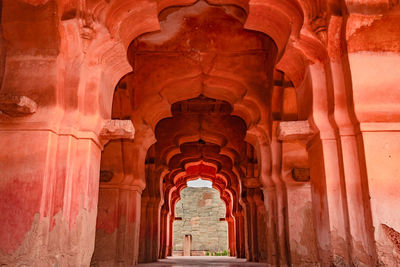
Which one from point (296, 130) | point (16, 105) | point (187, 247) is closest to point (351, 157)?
point (296, 130)

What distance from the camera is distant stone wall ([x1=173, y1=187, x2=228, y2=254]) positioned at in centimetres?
2719

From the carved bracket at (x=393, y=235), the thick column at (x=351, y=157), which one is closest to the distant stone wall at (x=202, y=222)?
the thick column at (x=351, y=157)

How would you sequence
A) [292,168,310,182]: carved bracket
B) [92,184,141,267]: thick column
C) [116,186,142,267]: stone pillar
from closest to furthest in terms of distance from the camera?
1. [292,168,310,182]: carved bracket
2. [92,184,141,267]: thick column
3. [116,186,142,267]: stone pillar

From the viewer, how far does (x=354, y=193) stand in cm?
Result: 399

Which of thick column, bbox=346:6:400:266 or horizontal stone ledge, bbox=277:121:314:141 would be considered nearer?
thick column, bbox=346:6:400:266

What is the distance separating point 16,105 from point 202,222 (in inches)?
982

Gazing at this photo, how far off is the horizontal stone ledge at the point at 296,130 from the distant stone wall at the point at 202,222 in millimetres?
23154

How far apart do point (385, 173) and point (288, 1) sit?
223 cm

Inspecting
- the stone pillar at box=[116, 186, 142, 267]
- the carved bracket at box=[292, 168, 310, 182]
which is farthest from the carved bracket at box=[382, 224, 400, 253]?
the stone pillar at box=[116, 186, 142, 267]

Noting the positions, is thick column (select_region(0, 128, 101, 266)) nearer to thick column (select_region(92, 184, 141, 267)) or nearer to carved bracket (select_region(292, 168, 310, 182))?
thick column (select_region(92, 184, 141, 267))

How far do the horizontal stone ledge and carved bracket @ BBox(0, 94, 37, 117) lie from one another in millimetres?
2637

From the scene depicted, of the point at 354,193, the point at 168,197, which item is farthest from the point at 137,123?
Result: the point at 168,197

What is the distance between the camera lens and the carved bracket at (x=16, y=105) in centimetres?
388

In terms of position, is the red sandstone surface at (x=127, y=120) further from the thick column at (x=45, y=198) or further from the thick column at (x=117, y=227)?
the thick column at (x=117, y=227)
